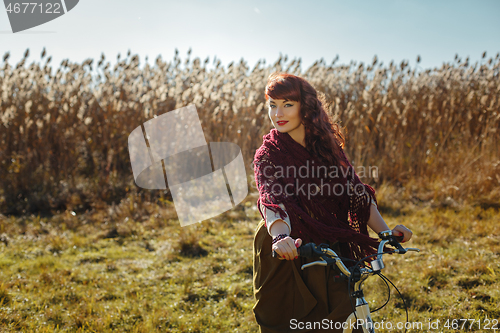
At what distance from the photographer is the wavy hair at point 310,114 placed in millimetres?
1848

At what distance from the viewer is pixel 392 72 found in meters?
6.75

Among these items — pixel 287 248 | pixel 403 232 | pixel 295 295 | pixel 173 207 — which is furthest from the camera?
pixel 173 207

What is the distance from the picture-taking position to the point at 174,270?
11.8 feet

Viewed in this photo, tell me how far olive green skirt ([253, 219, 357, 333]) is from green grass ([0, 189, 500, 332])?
203 mm

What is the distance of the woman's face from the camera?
1849 mm

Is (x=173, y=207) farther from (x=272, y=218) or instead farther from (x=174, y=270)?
(x=272, y=218)

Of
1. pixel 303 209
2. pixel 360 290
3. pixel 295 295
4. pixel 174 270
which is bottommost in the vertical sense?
pixel 174 270

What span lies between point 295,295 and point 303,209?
385mm

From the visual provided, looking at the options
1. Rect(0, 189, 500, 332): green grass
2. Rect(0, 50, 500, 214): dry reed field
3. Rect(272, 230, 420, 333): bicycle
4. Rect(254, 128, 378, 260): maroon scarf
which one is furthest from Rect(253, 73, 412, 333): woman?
Rect(0, 50, 500, 214): dry reed field

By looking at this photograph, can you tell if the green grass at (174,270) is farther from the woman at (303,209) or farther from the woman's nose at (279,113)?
the woman's nose at (279,113)

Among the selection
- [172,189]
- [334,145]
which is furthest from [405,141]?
[334,145]

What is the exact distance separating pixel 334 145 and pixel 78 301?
232 cm

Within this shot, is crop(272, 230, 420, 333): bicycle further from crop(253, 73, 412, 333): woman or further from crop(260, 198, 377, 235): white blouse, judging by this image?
crop(260, 198, 377, 235): white blouse

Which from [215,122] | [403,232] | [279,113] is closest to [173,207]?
[215,122]
